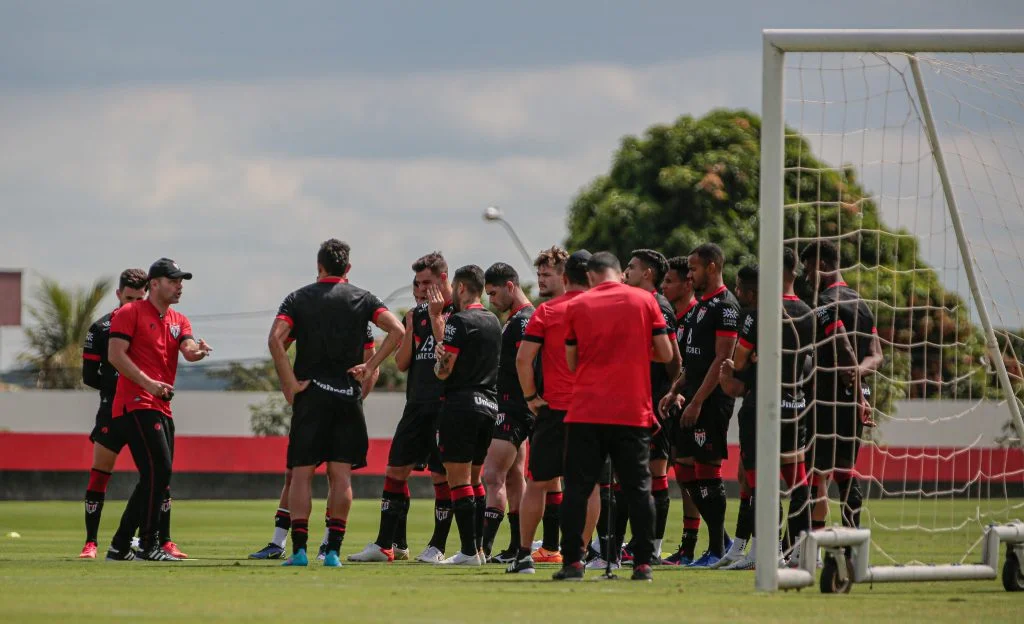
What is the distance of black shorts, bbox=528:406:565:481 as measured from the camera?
10.3 metres

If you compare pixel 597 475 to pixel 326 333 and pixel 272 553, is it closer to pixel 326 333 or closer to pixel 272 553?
→ pixel 326 333

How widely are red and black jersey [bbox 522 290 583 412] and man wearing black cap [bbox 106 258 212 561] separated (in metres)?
3.16

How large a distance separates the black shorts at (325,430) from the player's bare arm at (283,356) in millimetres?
68

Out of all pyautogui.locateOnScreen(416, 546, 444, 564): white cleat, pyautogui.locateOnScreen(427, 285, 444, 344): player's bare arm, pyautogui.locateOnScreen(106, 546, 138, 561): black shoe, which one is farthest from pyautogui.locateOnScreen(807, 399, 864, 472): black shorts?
pyautogui.locateOnScreen(106, 546, 138, 561): black shoe

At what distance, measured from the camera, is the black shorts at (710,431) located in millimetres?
12266

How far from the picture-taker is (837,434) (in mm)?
11539

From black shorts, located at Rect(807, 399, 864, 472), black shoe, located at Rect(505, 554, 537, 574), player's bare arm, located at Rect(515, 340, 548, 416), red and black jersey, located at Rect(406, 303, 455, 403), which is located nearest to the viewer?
player's bare arm, located at Rect(515, 340, 548, 416)

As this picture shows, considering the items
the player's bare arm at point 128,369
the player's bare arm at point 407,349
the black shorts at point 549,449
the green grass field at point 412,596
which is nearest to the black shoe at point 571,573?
the green grass field at point 412,596

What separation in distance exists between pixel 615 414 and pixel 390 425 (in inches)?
1706

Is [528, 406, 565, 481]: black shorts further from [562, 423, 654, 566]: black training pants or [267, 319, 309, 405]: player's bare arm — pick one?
[267, 319, 309, 405]: player's bare arm

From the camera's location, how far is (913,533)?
17.4 m

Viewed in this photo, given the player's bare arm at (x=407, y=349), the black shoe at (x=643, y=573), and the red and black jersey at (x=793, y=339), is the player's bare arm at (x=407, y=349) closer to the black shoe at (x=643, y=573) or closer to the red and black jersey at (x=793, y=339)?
the red and black jersey at (x=793, y=339)

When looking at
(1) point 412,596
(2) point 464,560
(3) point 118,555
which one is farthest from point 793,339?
(3) point 118,555

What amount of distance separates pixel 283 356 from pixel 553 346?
1955 mm
